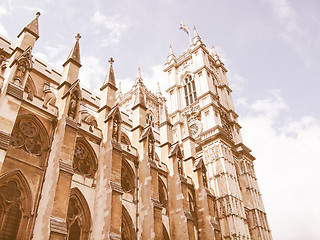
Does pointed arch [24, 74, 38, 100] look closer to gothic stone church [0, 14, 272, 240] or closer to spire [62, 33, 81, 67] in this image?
gothic stone church [0, 14, 272, 240]

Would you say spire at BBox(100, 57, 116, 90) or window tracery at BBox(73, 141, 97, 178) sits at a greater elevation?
spire at BBox(100, 57, 116, 90)

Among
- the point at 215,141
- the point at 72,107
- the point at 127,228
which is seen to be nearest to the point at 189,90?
the point at 215,141

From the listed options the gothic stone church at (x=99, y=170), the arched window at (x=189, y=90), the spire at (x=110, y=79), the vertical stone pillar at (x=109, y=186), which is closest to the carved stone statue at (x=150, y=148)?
the gothic stone church at (x=99, y=170)

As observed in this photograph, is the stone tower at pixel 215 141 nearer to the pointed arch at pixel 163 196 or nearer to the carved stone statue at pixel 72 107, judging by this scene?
the pointed arch at pixel 163 196

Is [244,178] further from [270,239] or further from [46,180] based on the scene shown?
[46,180]

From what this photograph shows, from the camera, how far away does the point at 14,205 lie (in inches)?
487

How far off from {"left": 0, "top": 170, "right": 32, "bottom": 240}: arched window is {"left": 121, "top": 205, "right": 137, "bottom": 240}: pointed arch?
18.3 feet

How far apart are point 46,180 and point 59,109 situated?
4201 mm

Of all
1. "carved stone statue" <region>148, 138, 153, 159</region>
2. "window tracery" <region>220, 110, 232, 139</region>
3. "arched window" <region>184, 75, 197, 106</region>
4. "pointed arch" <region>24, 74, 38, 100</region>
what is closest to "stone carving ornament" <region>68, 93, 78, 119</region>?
"pointed arch" <region>24, 74, 38, 100</region>

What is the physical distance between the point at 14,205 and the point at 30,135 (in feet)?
11.5

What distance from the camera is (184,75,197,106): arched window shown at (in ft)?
113

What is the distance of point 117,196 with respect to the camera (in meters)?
14.6

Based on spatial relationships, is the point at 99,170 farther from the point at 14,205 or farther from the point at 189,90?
the point at 189,90

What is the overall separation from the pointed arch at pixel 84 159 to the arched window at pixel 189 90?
19573 mm
